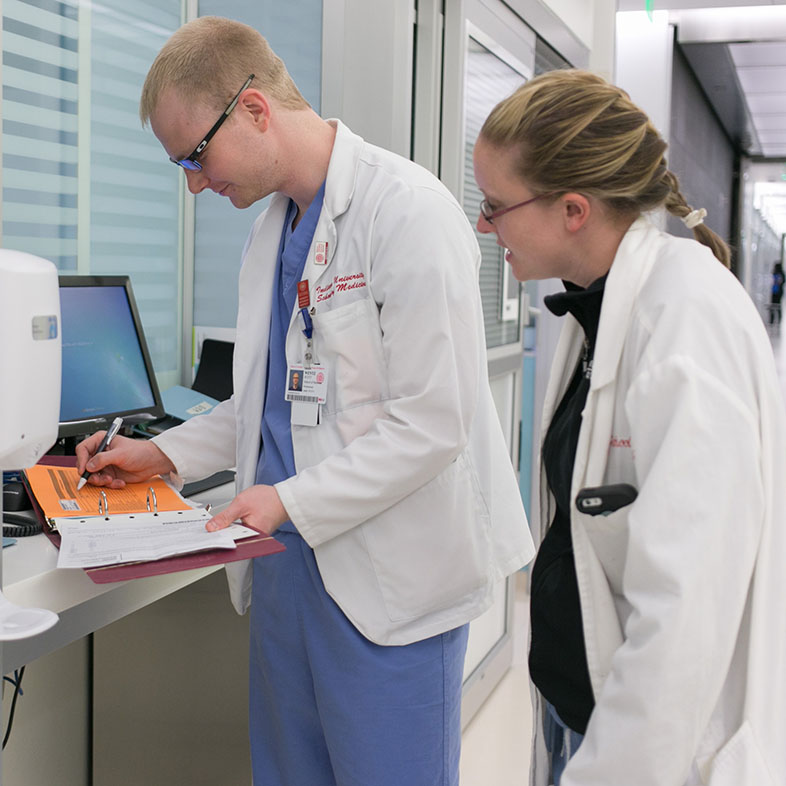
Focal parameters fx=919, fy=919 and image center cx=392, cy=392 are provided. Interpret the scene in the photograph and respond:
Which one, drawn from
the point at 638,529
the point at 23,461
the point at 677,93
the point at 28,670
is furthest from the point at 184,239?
the point at 677,93

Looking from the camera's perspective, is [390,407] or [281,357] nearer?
[390,407]

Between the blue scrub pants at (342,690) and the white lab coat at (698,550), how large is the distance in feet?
1.76

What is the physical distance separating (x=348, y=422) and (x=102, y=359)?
0.88m

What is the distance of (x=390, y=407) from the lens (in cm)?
134

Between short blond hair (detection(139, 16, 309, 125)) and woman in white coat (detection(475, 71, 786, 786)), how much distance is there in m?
0.45

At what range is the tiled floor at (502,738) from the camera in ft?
8.34

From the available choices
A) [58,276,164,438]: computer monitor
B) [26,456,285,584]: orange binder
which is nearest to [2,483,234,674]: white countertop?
[26,456,285,584]: orange binder

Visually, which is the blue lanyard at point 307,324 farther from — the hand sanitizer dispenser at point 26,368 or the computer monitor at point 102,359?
the computer monitor at point 102,359

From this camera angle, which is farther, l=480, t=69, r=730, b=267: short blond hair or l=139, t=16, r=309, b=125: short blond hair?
l=139, t=16, r=309, b=125: short blond hair

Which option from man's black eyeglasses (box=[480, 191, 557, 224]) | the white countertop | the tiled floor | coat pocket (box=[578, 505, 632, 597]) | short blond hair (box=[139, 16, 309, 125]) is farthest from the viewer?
the tiled floor

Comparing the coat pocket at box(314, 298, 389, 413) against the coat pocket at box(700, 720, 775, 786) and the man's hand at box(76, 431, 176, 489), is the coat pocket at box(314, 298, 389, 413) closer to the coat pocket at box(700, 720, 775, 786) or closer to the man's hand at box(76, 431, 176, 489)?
the man's hand at box(76, 431, 176, 489)

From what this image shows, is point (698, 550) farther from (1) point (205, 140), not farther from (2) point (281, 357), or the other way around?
(1) point (205, 140)

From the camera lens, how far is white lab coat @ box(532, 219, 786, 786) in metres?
0.86

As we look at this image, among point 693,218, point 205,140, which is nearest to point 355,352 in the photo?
point 205,140
